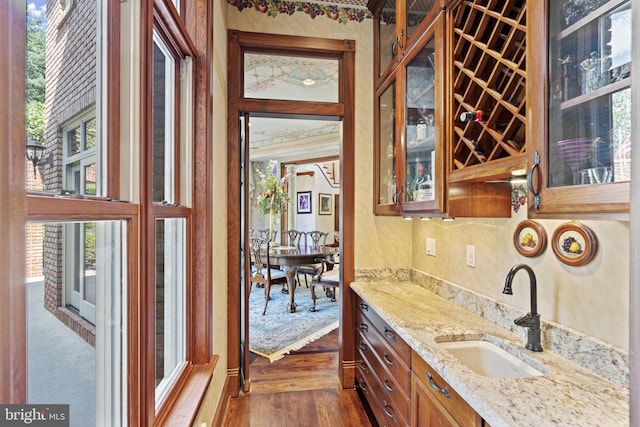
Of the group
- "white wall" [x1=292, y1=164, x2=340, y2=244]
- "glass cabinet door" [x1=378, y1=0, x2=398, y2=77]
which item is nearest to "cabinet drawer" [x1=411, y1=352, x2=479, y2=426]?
"glass cabinet door" [x1=378, y1=0, x2=398, y2=77]

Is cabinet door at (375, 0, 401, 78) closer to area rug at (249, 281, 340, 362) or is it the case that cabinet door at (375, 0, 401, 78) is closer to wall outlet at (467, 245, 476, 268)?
wall outlet at (467, 245, 476, 268)

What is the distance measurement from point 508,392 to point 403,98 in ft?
5.50

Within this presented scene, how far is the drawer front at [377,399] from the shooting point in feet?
5.68

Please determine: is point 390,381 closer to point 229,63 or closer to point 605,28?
point 605,28

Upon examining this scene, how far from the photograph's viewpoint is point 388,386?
6.03 feet

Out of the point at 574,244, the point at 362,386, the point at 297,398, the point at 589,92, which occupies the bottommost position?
the point at 297,398

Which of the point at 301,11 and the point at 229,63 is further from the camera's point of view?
the point at 301,11

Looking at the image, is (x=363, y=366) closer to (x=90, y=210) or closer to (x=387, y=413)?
(x=387, y=413)

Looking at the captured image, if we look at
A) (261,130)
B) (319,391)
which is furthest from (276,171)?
(319,391)

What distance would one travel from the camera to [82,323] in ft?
2.51

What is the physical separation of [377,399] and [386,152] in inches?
67.9

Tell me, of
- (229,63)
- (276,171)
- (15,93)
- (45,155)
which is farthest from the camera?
Answer: (276,171)

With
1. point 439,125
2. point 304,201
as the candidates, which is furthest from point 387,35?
point 304,201

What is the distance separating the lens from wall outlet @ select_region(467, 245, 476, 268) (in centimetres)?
194
